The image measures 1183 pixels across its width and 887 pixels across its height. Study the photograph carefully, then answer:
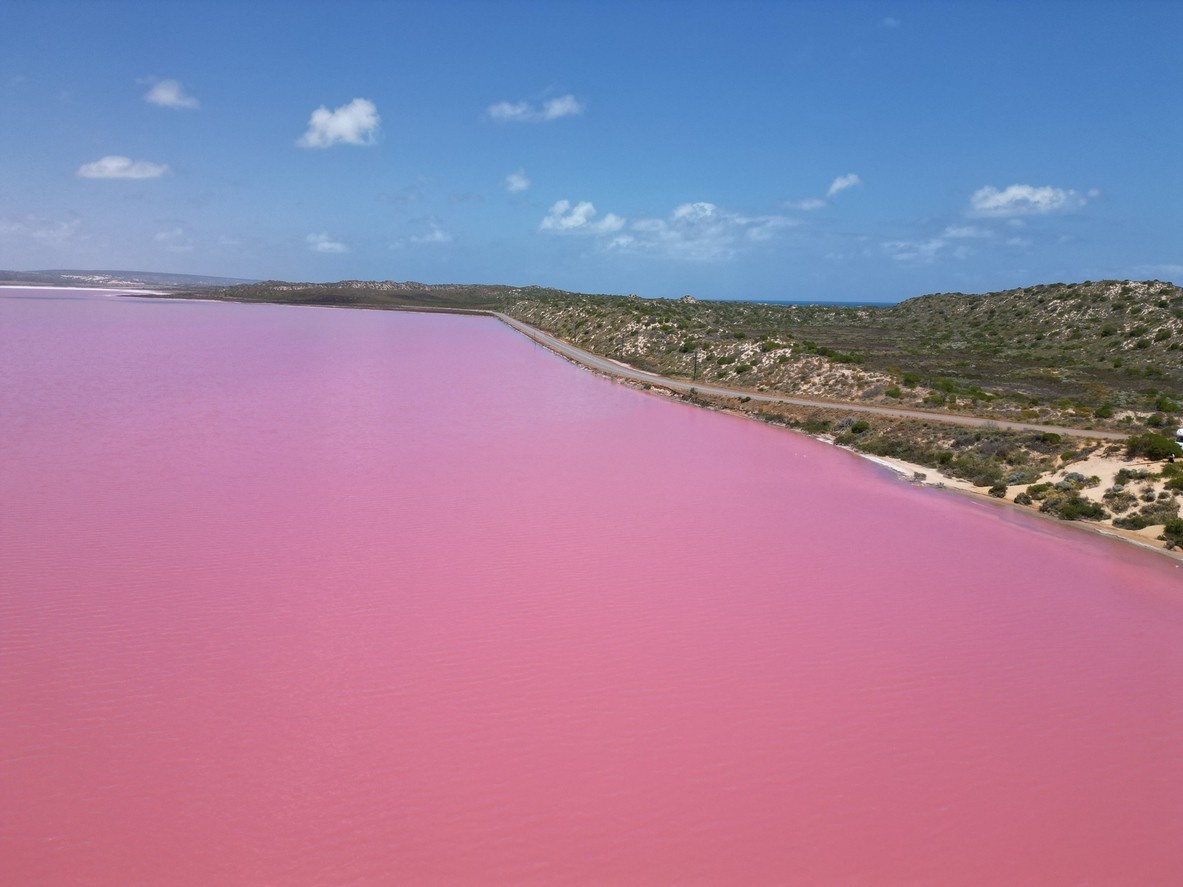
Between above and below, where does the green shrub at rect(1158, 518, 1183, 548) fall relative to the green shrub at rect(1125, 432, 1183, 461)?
below

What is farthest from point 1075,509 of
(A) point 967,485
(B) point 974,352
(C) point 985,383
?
(B) point 974,352

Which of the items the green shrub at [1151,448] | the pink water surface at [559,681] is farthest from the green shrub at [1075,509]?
the green shrub at [1151,448]

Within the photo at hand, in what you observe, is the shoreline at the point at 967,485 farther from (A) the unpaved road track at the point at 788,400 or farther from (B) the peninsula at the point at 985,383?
(A) the unpaved road track at the point at 788,400

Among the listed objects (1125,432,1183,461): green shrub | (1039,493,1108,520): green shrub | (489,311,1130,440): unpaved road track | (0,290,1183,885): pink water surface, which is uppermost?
(1125,432,1183,461): green shrub

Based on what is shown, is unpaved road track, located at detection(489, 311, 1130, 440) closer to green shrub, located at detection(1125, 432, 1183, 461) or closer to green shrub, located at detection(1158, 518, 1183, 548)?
green shrub, located at detection(1125, 432, 1183, 461)

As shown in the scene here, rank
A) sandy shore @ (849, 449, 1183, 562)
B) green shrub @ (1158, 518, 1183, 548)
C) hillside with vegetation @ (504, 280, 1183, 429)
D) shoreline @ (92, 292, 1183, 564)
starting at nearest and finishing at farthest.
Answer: green shrub @ (1158, 518, 1183, 548)
sandy shore @ (849, 449, 1183, 562)
shoreline @ (92, 292, 1183, 564)
hillside with vegetation @ (504, 280, 1183, 429)

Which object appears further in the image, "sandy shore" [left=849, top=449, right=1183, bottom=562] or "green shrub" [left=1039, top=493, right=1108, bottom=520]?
"green shrub" [left=1039, top=493, right=1108, bottom=520]

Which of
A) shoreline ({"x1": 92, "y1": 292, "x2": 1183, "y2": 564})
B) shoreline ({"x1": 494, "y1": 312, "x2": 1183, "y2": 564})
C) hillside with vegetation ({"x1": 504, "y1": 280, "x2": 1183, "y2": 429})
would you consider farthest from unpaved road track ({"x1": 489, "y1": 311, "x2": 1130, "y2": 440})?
hillside with vegetation ({"x1": 504, "y1": 280, "x2": 1183, "y2": 429})

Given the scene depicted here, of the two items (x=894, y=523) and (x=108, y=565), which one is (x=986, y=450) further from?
(x=108, y=565)

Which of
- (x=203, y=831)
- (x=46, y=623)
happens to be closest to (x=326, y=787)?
(x=203, y=831)
